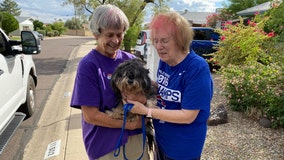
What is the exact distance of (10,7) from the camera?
99.9 m

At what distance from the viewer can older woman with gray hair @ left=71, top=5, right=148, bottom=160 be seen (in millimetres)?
1766

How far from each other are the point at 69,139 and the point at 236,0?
3525 centimetres

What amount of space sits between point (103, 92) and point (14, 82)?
3249mm

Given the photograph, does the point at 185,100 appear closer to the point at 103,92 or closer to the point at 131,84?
the point at 131,84

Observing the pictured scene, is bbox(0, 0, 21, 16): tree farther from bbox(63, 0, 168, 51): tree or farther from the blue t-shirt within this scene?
the blue t-shirt

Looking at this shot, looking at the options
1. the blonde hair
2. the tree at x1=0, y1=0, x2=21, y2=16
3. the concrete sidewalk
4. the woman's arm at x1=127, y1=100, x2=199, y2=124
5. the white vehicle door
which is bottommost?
the concrete sidewalk

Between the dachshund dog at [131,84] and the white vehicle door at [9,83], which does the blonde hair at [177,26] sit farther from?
the white vehicle door at [9,83]

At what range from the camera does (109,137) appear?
6.32ft

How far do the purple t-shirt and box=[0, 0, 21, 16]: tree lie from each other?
113 m

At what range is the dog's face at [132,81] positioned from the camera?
1.85m

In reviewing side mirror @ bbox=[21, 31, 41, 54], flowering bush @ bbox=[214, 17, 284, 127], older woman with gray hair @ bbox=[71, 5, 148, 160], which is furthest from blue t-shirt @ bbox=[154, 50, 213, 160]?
side mirror @ bbox=[21, 31, 41, 54]

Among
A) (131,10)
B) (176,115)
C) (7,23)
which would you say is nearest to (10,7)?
(7,23)

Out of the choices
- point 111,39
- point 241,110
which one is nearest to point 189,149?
point 111,39

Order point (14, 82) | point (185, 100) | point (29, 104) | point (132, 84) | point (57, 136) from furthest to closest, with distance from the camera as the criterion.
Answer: point (29, 104) → point (57, 136) → point (14, 82) → point (132, 84) → point (185, 100)
